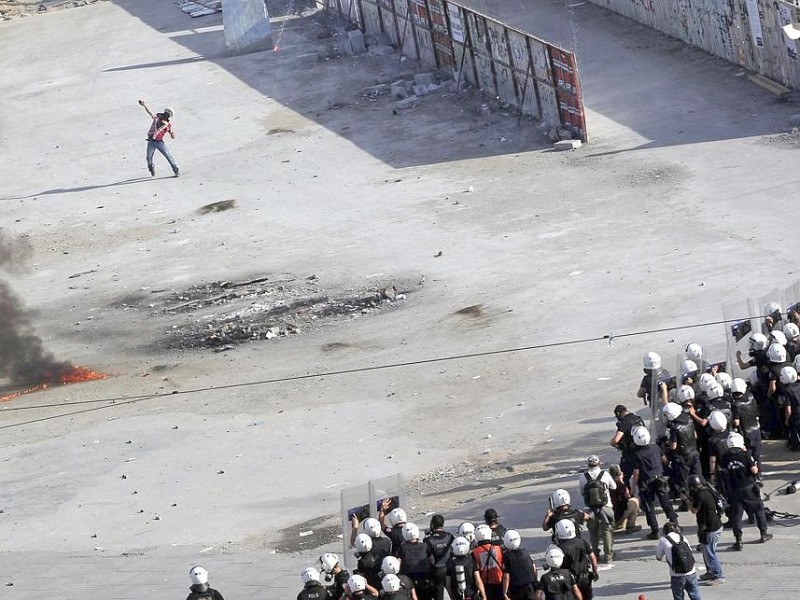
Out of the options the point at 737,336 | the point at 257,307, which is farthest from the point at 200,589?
the point at 257,307

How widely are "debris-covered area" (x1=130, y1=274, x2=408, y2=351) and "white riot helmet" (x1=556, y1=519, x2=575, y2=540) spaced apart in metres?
11.3

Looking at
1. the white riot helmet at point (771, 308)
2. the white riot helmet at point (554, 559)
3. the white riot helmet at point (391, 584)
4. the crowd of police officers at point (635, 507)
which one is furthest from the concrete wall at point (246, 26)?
the white riot helmet at point (554, 559)

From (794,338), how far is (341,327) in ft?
27.9

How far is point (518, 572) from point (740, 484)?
2541mm

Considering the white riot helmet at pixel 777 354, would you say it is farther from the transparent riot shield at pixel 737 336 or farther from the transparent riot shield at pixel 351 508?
the transparent riot shield at pixel 351 508

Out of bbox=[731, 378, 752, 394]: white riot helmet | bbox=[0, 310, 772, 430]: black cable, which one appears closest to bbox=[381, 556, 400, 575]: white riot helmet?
bbox=[731, 378, 752, 394]: white riot helmet

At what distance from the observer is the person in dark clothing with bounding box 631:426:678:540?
Answer: 15.2m

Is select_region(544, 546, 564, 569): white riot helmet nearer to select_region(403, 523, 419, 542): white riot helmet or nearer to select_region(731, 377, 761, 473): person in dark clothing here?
select_region(403, 523, 419, 542): white riot helmet

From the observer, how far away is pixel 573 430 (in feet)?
62.3

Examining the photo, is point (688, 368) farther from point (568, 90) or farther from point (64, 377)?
point (568, 90)

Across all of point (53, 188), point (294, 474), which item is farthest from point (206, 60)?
point (294, 474)

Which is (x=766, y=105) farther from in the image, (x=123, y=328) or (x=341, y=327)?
(x=123, y=328)

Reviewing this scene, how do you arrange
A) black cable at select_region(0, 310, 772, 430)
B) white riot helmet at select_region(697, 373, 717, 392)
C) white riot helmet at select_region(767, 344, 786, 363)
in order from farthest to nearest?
black cable at select_region(0, 310, 772, 430)
white riot helmet at select_region(767, 344, 786, 363)
white riot helmet at select_region(697, 373, 717, 392)

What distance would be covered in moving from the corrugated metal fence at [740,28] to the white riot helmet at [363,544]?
18.7 m
